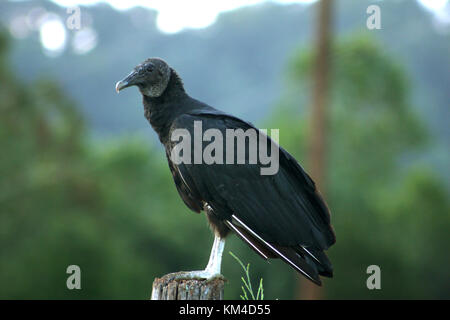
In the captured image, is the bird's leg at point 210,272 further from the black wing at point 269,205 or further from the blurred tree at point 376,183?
the blurred tree at point 376,183

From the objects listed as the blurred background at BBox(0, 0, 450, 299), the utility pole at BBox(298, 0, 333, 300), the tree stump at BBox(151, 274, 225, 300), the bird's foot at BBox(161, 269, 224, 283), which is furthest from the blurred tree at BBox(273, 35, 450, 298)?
the tree stump at BBox(151, 274, 225, 300)

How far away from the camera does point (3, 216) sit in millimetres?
14469

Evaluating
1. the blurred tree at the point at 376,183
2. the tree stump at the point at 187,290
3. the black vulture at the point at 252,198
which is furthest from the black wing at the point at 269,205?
the blurred tree at the point at 376,183

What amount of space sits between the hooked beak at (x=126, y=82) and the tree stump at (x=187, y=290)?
129cm

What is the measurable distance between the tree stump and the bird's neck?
108 centimetres

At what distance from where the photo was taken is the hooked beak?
3.48m

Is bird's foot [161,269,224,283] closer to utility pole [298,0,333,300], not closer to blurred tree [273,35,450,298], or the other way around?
utility pole [298,0,333,300]

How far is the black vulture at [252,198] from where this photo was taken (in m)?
3.15

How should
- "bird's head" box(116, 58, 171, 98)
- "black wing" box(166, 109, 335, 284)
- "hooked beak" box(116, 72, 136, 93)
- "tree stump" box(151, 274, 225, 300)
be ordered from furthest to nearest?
"bird's head" box(116, 58, 171, 98)
"hooked beak" box(116, 72, 136, 93)
"black wing" box(166, 109, 335, 284)
"tree stump" box(151, 274, 225, 300)

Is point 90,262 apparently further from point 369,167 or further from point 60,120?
point 369,167

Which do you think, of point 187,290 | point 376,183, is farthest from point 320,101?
point 376,183

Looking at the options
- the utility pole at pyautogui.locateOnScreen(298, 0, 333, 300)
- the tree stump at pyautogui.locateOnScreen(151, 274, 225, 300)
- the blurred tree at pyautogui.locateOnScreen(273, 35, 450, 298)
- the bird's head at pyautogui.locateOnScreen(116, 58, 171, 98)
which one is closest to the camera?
the tree stump at pyautogui.locateOnScreen(151, 274, 225, 300)

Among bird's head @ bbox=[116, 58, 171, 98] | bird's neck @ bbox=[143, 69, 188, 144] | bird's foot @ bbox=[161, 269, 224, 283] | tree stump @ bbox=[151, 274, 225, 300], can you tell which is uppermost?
bird's head @ bbox=[116, 58, 171, 98]

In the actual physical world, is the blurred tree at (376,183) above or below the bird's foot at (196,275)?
above
